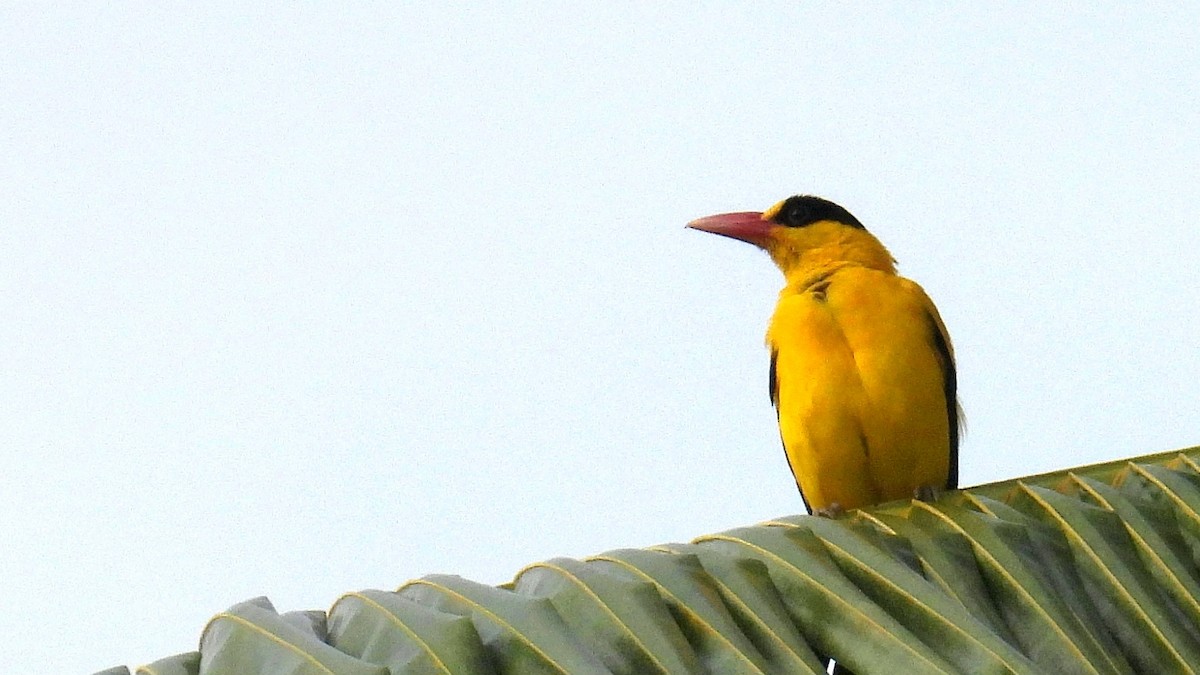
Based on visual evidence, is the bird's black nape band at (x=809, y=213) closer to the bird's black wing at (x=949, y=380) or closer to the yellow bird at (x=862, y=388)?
the yellow bird at (x=862, y=388)

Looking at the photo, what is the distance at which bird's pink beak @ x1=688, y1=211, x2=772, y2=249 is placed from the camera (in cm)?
525

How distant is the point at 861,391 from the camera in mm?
4254

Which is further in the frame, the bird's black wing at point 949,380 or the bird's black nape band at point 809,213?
the bird's black nape band at point 809,213

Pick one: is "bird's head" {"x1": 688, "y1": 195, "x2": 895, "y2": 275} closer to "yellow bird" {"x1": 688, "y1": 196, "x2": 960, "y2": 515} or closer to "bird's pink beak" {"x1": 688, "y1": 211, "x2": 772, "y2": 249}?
"bird's pink beak" {"x1": 688, "y1": 211, "x2": 772, "y2": 249}

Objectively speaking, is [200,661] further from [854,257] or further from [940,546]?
[854,257]

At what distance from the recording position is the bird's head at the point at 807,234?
5.03 meters

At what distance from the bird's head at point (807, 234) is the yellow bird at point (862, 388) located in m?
0.24

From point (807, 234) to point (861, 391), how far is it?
41.0 inches

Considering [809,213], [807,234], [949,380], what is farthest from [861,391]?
[809,213]

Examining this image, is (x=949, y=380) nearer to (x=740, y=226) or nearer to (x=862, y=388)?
(x=862, y=388)

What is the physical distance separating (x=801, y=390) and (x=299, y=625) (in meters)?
2.52

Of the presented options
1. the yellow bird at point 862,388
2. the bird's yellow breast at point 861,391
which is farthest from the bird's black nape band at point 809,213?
the bird's yellow breast at point 861,391

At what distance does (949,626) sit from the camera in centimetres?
211

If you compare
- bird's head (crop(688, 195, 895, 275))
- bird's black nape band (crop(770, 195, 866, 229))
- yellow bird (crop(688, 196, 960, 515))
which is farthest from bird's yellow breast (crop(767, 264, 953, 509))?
bird's black nape band (crop(770, 195, 866, 229))
